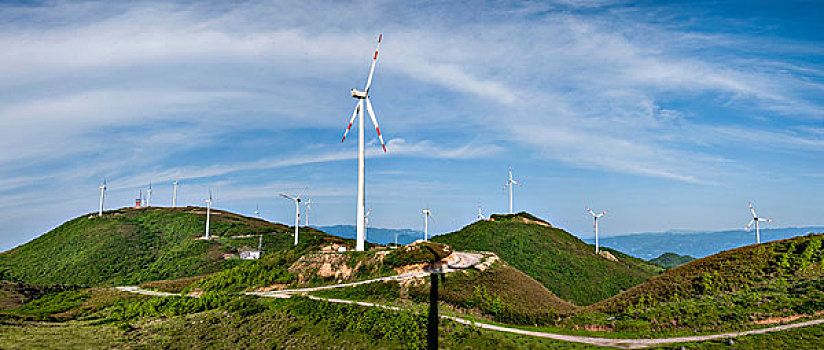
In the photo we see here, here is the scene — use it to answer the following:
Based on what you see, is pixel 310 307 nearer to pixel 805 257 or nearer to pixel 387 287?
pixel 387 287

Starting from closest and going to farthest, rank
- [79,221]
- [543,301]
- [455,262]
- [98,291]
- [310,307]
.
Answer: [310,307]
[543,301]
[455,262]
[98,291]
[79,221]

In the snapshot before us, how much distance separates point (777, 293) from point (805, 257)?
380 inches

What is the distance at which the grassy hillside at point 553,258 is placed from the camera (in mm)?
96438

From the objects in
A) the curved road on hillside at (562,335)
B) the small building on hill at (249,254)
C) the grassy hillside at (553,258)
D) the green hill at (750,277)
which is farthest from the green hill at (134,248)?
the green hill at (750,277)

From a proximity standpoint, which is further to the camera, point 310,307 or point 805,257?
point 310,307

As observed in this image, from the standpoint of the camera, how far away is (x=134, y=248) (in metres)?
128

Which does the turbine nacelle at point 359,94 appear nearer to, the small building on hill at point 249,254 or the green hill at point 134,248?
the green hill at point 134,248

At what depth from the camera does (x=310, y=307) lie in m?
52.5

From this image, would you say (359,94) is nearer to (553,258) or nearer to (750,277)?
(750,277)

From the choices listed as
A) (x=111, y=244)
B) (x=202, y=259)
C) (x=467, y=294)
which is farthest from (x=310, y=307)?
(x=111, y=244)

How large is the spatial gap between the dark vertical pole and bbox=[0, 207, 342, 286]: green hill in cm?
4329

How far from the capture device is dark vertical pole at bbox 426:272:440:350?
131 feet

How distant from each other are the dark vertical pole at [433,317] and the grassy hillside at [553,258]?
43.0 metres

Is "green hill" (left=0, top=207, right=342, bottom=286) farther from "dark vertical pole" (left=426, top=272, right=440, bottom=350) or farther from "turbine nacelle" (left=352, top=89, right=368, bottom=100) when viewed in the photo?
"dark vertical pole" (left=426, top=272, right=440, bottom=350)
